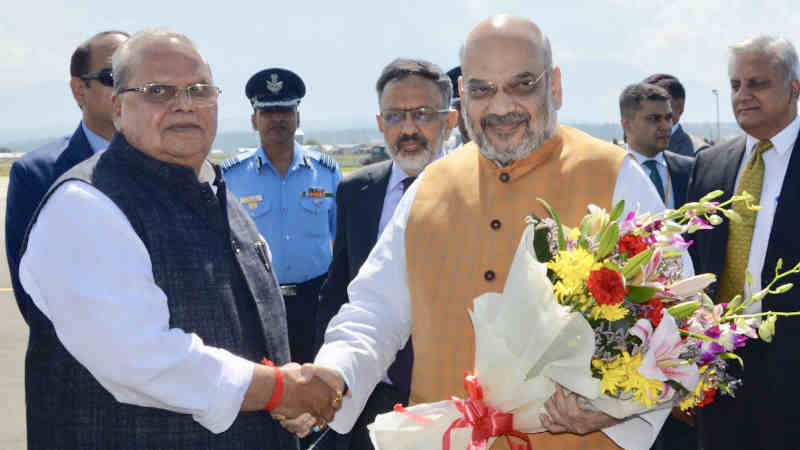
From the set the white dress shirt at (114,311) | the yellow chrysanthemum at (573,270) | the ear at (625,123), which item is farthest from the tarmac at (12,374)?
the ear at (625,123)

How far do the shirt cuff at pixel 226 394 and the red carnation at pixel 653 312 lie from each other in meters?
1.26

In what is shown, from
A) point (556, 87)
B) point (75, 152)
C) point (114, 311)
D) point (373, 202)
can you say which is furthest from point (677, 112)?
point (114, 311)

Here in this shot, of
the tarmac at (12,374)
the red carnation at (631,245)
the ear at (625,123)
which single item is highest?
the red carnation at (631,245)

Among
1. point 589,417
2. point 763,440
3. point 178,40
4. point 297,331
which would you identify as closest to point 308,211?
point 297,331

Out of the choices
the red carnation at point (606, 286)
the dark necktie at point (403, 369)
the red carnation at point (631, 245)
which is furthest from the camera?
the dark necktie at point (403, 369)

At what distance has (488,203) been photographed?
281 centimetres

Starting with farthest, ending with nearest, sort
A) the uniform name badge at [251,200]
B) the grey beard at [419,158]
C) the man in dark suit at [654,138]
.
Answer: the man in dark suit at [654,138]
the uniform name badge at [251,200]
the grey beard at [419,158]

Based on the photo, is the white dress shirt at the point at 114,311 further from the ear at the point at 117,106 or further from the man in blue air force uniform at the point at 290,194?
the man in blue air force uniform at the point at 290,194

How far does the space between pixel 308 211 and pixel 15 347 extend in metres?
4.95

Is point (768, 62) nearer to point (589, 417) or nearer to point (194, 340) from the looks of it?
point (589, 417)

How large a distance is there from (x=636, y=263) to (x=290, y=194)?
3.75 meters

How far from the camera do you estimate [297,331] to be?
516 centimetres

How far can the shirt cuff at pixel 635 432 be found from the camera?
2.50 meters

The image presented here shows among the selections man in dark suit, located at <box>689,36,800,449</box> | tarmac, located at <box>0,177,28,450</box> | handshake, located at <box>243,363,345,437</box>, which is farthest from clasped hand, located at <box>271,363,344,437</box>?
tarmac, located at <box>0,177,28,450</box>
